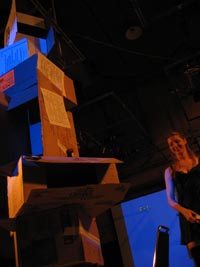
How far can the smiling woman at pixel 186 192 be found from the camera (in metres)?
1.52

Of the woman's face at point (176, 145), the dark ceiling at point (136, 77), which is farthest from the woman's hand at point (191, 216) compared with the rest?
the dark ceiling at point (136, 77)

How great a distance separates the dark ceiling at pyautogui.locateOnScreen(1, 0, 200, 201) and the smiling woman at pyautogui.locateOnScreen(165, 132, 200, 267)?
5.06ft

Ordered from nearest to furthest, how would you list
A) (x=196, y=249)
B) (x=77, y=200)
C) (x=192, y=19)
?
(x=77, y=200) < (x=196, y=249) < (x=192, y=19)

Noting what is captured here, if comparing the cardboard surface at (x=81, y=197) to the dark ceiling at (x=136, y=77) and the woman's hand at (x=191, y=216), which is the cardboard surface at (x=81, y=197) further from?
the dark ceiling at (x=136, y=77)

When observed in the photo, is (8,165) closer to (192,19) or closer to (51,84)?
(51,84)

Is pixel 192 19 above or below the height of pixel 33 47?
above

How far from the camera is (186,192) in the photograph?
1.68 m

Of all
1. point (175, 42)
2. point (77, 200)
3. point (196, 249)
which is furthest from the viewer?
point (175, 42)

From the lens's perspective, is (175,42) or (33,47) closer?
(33,47)

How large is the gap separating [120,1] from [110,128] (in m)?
1.79

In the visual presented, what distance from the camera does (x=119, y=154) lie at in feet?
14.1

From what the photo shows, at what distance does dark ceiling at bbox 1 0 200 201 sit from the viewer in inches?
137

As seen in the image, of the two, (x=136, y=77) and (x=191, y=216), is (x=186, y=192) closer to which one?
(x=191, y=216)

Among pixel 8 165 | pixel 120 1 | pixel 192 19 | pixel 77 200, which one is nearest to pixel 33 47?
pixel 8 165
